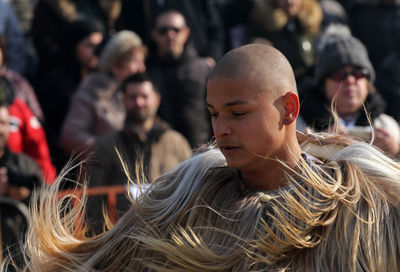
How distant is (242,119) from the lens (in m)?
3.58

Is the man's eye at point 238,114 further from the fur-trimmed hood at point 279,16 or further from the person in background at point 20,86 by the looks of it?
the fur-trimmed hood at point 279,16

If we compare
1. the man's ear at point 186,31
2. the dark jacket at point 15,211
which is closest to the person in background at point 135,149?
the dark jacket at point 15,211

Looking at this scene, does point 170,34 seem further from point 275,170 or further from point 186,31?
point 275,170

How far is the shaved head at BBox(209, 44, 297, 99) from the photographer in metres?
3.57

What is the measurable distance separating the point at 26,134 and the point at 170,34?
5.17ft

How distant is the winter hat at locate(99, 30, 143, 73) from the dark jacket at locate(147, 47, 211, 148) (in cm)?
31

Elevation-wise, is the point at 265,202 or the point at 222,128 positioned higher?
the point at 222,128

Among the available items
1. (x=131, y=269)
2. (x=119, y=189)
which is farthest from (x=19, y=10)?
(x=131, y=269)

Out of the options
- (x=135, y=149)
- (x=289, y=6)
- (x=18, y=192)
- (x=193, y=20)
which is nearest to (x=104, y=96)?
(x=135, y=149)

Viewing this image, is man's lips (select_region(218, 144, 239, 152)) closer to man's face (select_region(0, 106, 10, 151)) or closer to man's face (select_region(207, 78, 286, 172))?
man's face (select_region(207, 78, 286, 172))

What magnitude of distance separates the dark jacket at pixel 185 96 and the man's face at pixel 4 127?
1.48 meters

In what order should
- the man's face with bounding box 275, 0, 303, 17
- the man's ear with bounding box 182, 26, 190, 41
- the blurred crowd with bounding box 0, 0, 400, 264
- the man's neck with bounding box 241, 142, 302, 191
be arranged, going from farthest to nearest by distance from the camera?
the man's face with bounding box 275, 0, 303, 17
the man's ear with bounding box 182, 26, 190, 41
the blurred crowd with bounding box 0, 0, 400, 264
the man's neck with bounding box 241, 142, 302, 191

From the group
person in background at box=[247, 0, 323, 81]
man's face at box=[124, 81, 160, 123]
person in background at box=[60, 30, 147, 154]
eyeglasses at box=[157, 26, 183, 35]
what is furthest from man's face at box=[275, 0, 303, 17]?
man's face at box=[124, 81, 160, 123]

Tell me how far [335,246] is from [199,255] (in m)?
0.55
